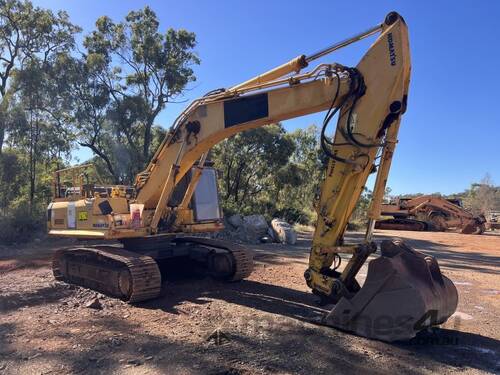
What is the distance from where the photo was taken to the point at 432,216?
2767 cm

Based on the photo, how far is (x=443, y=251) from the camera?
666 inches

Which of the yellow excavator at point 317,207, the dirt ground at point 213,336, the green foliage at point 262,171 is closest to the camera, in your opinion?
the dirt ground at point 213,336

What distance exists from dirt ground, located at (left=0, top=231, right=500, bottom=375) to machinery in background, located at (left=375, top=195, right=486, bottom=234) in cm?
1891

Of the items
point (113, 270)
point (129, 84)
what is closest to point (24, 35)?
point (129, 84)

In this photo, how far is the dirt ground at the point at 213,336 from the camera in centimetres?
471

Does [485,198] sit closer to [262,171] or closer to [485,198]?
[485,198]

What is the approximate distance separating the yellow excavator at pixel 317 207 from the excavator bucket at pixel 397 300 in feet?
0.04

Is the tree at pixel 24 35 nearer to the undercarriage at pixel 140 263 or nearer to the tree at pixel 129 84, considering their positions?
the tree at pixel 129 84

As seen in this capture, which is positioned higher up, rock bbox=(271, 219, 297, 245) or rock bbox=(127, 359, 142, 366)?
rock bbox=(271, 219, 297, 245)

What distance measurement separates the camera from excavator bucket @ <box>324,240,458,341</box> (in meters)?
5.16

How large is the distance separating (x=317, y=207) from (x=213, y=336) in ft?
7.39

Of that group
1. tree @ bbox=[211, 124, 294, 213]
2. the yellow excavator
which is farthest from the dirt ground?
tree @ bbox=[211, 124, 294, 213]

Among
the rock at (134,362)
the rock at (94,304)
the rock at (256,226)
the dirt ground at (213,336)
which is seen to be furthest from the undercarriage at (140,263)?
the rock at (256,226)

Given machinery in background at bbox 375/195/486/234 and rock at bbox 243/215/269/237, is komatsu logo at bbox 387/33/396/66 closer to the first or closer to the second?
rock at bbox 243/215/269/237
